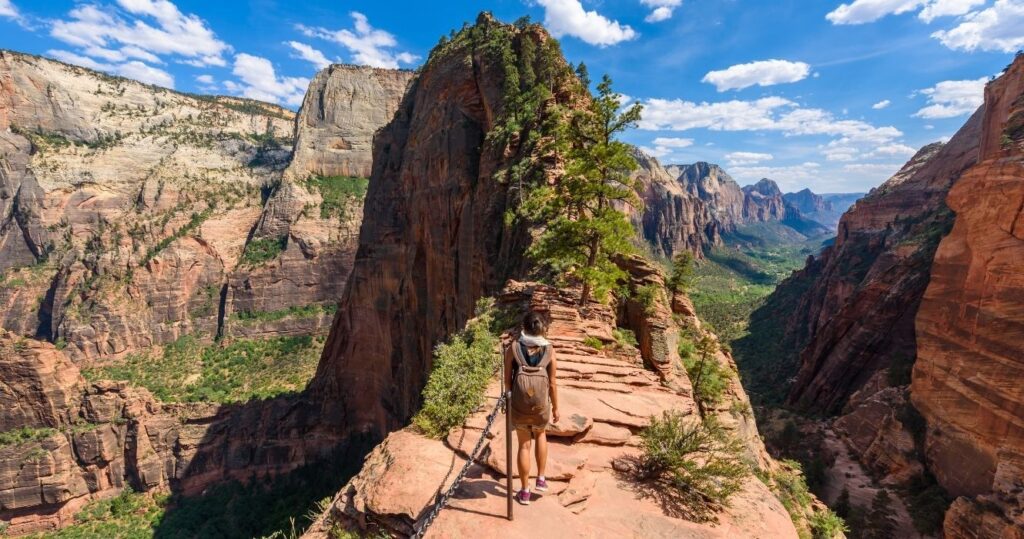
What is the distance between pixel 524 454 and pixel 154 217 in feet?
→ 341

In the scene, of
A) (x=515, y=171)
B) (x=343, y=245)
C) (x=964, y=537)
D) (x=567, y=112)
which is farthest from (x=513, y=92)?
(x=343, y=245)

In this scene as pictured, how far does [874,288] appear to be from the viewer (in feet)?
141

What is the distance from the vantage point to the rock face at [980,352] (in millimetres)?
19516

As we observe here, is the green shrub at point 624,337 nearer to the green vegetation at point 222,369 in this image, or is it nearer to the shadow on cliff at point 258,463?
the shadow on cliff at point 258,463

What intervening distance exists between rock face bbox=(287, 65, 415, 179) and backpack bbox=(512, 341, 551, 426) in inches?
3825

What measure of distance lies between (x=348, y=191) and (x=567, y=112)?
7887 cm

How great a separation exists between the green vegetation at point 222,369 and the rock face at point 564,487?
190 ft

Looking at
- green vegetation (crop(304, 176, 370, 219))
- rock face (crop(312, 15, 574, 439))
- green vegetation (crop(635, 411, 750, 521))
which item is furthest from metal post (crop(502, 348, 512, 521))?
green vegetation (crop(304, 176, 370, 219))

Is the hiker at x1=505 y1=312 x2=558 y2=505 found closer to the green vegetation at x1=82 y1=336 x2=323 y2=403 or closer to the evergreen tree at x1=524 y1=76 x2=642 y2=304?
the evergreen tree at x1=524 y1=76 x2=642 y2=304

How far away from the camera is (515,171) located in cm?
2353

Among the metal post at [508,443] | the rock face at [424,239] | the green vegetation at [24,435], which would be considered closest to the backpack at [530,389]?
the metal post at [508,443]

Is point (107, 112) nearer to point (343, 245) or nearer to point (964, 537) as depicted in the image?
point (343, 245)

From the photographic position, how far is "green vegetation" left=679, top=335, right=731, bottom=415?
53.1 ft

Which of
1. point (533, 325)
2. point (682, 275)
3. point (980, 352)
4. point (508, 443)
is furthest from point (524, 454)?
point (980, 352)
